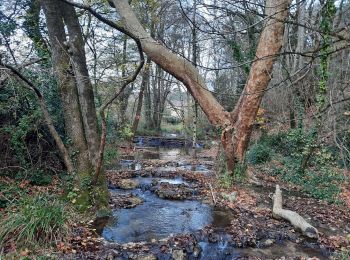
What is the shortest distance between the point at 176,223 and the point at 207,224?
2.28ft

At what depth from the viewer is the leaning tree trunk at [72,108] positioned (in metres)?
6.92

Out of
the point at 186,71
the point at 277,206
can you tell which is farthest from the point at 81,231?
the point at 186,71

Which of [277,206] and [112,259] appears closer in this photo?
[112,259]

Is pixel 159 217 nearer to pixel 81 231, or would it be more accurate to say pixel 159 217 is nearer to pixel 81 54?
pixel 81 231

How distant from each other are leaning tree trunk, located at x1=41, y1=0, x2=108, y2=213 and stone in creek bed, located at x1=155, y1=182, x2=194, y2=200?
7.98 feet

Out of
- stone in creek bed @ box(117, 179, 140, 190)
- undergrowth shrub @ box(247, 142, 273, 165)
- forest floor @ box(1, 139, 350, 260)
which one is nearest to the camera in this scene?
forest floor @ box(1, 139, 350, 260)

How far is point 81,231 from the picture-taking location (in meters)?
5.98

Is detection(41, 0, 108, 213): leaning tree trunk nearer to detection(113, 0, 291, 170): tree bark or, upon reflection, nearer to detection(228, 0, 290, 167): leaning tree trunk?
detection(113, 0, 291, 170): tree bark

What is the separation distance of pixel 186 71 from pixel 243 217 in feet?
15.2

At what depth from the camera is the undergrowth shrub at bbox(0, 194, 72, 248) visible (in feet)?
16.4

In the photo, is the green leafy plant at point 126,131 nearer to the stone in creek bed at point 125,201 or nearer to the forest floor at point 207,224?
the forest floor at point 207,224

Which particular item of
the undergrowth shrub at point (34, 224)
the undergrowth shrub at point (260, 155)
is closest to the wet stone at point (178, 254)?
the undergrowth shrub at point (34, 224)

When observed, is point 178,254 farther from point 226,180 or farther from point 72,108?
point 226,180

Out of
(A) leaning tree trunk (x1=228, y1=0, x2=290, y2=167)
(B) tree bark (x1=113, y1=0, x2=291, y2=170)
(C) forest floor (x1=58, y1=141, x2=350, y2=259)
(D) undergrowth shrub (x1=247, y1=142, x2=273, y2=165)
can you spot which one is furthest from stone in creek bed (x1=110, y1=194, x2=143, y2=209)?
(D) undergrowth shrub (x1=247, y1=142, x2=273, y2=165)
